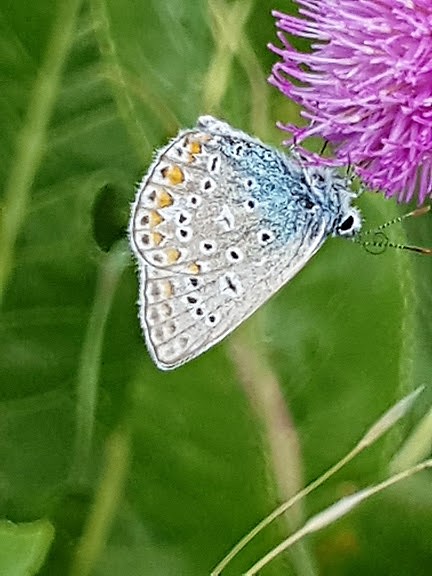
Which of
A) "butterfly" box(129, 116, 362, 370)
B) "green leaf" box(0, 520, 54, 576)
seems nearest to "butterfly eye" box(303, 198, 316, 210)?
"butterfly" box(129, 116, 362, 370)

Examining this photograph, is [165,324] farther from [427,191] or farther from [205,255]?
[427,191]

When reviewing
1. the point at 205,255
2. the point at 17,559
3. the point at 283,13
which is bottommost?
the point at 17,559

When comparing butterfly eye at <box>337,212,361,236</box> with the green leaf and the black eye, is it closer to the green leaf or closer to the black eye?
the black eye

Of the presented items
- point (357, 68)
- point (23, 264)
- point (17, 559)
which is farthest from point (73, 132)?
point (17, 559)

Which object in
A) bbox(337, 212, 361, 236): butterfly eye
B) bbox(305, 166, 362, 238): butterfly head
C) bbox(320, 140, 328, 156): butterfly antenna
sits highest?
bbox(320, 140, 328, 156): butterfly antenna

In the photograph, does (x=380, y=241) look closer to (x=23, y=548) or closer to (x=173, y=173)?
(x=173, y=173)

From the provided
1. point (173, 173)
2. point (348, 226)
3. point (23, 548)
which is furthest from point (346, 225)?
point (23, 548)
